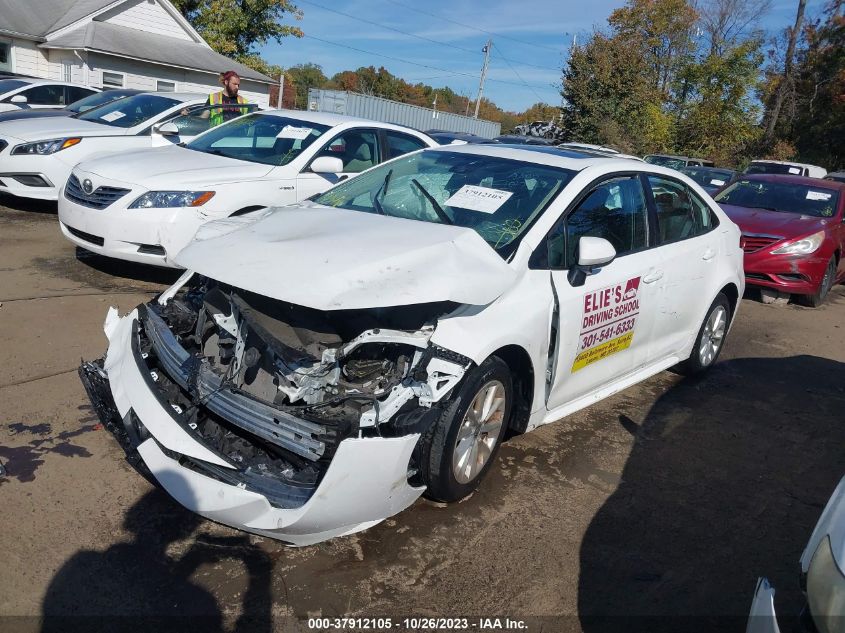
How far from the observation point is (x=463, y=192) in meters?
4.30

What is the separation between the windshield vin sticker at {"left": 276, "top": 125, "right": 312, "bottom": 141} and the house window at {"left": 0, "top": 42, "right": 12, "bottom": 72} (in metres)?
23.4

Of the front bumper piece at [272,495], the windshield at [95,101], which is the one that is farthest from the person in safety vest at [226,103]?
the front bumper piece at [272,495]

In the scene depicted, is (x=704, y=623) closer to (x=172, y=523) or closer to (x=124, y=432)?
(x=172, y=523)

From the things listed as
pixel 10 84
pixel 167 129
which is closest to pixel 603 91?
pixel 10 84

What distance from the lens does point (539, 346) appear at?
378 centimetres

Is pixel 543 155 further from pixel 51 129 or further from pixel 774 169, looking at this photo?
pixel 774 169

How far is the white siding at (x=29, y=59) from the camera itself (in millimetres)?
25489

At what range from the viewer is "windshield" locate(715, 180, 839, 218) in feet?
32.2

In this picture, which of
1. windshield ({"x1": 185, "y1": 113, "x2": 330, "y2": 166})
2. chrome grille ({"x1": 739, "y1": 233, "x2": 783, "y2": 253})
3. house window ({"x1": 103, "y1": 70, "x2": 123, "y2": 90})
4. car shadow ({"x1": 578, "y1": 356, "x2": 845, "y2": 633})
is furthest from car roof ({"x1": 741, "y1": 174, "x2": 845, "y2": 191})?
house window ({"x1": 103, "y1": 70, "x2": 123, "y2": 90})

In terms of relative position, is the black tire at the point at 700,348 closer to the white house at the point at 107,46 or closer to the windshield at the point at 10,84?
the windshield at the point at 10,84

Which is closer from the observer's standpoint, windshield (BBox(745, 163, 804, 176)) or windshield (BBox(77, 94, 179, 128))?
windshield (BBox(77, 94, 179, 128))

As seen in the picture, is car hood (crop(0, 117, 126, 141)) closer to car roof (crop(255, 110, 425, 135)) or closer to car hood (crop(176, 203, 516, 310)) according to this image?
car roof (crop(255, 110, 425, 135))

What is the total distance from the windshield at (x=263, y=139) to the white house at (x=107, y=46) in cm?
1969

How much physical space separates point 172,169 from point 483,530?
4.40 metres
